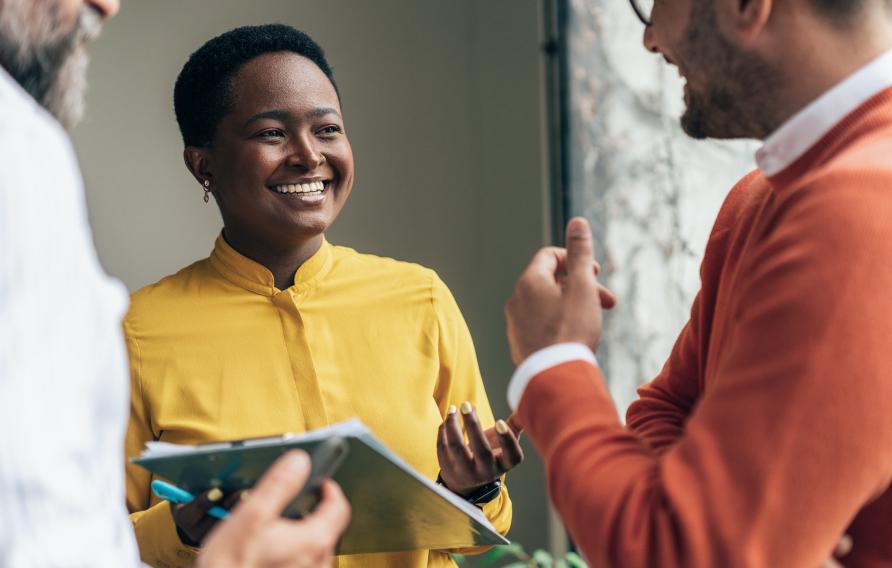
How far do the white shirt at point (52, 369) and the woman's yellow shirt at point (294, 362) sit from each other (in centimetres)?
90

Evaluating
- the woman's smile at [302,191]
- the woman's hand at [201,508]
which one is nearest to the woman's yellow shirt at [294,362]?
the woman's smile at [302,191]

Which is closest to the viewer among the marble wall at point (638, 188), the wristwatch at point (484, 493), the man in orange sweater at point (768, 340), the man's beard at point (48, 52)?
the man in orange sweater at point (768, 340)

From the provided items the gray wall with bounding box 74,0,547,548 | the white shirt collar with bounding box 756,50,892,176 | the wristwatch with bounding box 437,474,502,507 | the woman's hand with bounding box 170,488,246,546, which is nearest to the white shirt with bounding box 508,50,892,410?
the white shirt collar with bounding box 756,50,892,176

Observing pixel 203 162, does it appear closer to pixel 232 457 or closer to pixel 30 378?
pixel 232 457

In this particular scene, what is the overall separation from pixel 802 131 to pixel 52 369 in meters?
0.77

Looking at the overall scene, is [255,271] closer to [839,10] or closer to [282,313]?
[282,313]

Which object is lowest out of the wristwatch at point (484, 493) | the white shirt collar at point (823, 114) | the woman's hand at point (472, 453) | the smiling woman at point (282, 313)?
the wristwatch at point (484, 493)

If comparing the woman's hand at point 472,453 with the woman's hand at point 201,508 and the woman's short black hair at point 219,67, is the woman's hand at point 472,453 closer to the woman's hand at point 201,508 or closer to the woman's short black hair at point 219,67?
the woman's hand at point 201,508

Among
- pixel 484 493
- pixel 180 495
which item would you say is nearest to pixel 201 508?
pixel 180 495

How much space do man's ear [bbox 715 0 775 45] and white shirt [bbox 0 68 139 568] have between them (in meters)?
0.69

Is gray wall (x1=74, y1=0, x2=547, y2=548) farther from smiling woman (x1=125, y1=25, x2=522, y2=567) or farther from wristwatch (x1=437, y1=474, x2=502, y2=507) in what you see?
wristwatch (x1=437, y1=474, x2=502, y2=507)

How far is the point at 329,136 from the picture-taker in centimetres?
202

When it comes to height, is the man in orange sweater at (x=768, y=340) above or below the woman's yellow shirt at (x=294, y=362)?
above

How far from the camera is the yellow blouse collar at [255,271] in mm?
1992
